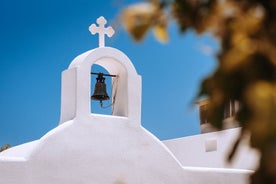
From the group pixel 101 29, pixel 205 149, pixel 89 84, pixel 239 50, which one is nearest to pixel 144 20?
pixel 239 50

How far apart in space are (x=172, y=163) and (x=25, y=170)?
→ 1959 mm

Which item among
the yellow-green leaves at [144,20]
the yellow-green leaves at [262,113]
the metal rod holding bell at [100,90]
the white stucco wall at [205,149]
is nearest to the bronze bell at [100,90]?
the metal rod holding bell at [100,90]

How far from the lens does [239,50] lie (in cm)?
102

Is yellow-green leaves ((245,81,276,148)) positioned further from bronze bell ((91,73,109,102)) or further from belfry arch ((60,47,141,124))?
bronze bell ((91,73,109,102))

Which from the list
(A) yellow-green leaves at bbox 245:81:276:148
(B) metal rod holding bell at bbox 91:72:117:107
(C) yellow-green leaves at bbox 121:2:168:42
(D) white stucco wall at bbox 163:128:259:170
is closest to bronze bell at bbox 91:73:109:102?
(B) metal rod holding bell at bbox 91:72:117:107

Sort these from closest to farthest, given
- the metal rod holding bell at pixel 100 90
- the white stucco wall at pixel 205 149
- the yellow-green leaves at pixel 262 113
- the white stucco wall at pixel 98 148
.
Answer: the yellow-green leaves at pixel 262 113 < the white stucco wall at pixel 98 148 < the metal rod holding bell at pixel 100 90 < the white stucco wall at pixel 205 149

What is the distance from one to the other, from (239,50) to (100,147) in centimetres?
602

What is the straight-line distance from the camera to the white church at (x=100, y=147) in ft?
21.4

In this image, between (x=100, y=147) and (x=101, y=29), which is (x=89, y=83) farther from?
(x=101, y=29)

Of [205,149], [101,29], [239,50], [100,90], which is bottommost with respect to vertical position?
[205,149]

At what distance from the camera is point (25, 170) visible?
6348 millimetres

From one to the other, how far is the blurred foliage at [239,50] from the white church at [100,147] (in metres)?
5.18

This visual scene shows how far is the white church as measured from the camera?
6508mm

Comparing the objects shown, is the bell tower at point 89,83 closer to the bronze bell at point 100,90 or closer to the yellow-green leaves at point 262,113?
the bronze bell at point 100,90
